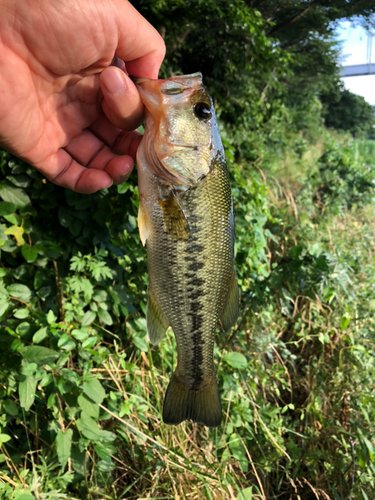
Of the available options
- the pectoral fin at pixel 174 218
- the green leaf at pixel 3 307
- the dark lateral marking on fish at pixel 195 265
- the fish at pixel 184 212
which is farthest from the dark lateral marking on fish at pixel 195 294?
the green leaf at pixel 3 307

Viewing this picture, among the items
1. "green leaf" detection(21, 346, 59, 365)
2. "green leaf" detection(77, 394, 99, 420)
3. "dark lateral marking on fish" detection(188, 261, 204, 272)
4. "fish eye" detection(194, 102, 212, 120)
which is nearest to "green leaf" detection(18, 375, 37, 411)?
"green leaf" detection(21, 346, 59, 365)

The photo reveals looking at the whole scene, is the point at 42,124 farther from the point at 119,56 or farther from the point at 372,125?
the point at 372,125

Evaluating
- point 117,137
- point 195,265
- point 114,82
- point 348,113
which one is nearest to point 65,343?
point 195,265

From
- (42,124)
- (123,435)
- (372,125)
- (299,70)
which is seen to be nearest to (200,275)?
(42,124)

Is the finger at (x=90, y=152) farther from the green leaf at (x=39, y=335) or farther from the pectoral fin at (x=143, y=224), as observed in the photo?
the green leaf at (x=39, y=335)

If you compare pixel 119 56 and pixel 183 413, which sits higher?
pixel 119 56

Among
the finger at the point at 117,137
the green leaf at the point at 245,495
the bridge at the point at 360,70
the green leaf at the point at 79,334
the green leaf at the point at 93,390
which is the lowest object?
the green leaf at the point at 245,495

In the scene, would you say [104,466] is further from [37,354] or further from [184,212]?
[184,212]
